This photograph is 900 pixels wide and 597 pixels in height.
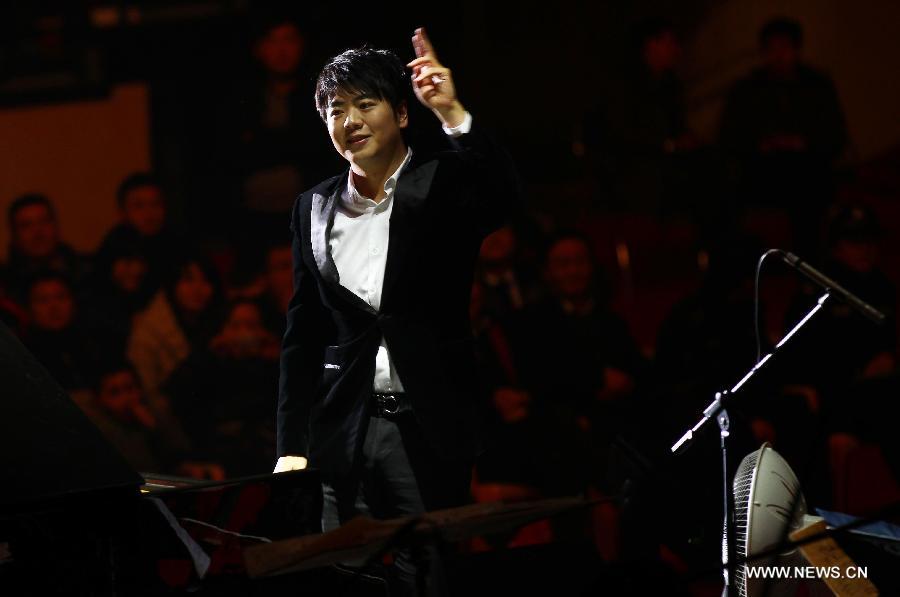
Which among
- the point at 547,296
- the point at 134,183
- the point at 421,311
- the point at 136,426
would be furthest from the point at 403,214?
the point at 134,183

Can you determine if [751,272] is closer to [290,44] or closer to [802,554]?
[290,44]

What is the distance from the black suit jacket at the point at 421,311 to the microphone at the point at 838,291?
72cm

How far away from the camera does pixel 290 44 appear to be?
18.6 feet

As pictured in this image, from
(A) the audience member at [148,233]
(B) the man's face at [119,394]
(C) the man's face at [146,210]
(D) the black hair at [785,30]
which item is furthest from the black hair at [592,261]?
(B) the man's face at [119,394]

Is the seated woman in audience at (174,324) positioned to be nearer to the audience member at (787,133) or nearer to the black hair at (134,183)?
the black hair at (134,183)

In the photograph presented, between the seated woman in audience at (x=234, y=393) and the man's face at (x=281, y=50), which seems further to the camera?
the man's face at (x=281, y=50)

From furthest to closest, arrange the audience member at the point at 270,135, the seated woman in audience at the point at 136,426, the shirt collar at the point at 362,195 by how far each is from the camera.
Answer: the audience member at the point at 270,135
the seated woman in audience at the point at 136,426
the shirt collar at the point at 362,195

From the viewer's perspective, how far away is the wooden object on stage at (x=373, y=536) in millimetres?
1825

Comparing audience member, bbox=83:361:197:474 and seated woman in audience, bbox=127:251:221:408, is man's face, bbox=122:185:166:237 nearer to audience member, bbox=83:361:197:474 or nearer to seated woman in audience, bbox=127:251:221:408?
seated woman in audience, bbox=127:251:221:408

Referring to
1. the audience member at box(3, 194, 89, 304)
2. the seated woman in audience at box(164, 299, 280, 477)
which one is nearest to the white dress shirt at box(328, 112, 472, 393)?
the seated woman in audience at box(164, 299, 280, 477)

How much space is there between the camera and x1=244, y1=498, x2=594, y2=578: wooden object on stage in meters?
1.83

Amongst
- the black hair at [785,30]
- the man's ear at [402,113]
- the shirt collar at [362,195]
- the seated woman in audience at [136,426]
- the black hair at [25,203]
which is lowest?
the seated woman in audience at [136,426]

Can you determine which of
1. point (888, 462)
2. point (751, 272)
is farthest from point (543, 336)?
point (888, 462)

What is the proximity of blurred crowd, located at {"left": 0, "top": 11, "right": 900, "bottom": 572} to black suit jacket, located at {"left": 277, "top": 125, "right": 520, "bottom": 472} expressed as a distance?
2260 millimetres
